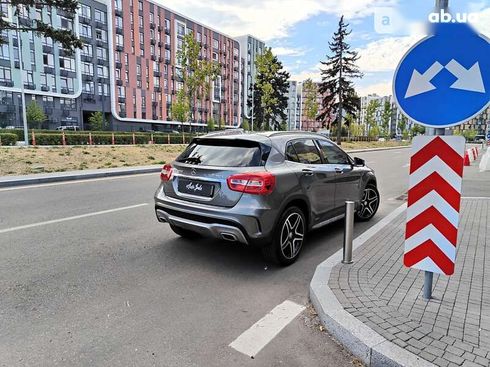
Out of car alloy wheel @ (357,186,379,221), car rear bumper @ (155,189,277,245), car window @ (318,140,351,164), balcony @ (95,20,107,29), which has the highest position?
balcony @ (95,20,107,29)

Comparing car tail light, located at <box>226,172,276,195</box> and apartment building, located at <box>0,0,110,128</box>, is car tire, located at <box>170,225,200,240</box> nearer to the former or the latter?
car tail light, located at <box>226,172,276,195</box>

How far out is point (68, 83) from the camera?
55781 mm

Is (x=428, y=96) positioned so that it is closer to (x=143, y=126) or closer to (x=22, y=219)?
(x=22, y=219)

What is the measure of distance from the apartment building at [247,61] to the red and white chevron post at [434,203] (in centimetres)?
8700

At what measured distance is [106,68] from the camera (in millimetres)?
60562

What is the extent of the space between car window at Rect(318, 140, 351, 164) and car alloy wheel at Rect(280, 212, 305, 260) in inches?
49.1

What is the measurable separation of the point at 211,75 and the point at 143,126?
1427 inches

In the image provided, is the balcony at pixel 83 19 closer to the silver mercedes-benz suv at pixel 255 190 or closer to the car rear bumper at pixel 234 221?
the silver mercedes-benz suv at pixel 255 190

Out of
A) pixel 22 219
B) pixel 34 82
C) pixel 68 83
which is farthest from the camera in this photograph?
pixel 68 83

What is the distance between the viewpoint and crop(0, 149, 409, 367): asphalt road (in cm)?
277

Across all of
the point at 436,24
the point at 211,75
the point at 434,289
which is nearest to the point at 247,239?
the point at 434,289

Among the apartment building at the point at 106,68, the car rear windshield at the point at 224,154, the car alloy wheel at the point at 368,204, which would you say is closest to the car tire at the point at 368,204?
the car alloy wheel at the point at 368,204

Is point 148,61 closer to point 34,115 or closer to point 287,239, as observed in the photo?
point 34,115

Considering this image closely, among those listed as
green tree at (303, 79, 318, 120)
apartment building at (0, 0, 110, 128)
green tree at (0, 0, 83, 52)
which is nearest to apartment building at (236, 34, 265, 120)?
green tree at (303, 79, 318, 120)
